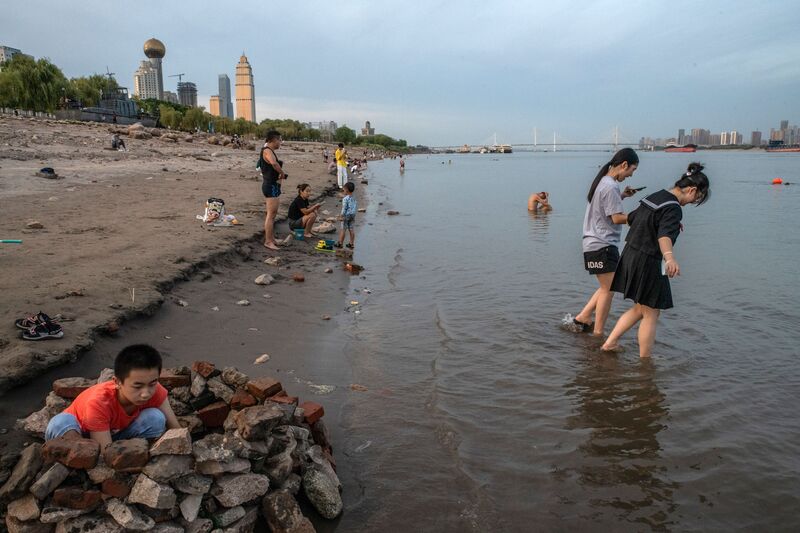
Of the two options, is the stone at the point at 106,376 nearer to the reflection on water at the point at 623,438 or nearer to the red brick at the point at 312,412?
the red brick at the point at 312,412

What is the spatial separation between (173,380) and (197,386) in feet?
0.52

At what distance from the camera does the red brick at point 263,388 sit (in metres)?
3.59

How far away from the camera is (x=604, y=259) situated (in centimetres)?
604

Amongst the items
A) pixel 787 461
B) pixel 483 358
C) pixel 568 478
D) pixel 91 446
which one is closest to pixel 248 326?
pixel 483 358

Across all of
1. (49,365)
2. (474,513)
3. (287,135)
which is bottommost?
(474,513)

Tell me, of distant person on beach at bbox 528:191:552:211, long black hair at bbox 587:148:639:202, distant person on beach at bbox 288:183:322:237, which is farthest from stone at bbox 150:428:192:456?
distant person on beach at bbox 528:191:552:211

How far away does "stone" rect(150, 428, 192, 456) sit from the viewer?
2789 mm

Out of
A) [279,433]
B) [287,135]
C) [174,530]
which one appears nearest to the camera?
[174,530]

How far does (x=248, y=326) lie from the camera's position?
20.6ft

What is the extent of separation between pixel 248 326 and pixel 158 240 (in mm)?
3144

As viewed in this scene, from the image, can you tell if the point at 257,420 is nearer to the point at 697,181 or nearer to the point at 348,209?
the point at 697,181

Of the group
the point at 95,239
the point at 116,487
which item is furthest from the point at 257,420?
the point at 95,239

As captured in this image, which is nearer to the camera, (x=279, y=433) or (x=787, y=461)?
(x=279, y=433)

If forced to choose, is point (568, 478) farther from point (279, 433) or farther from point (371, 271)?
point (371, 271)
